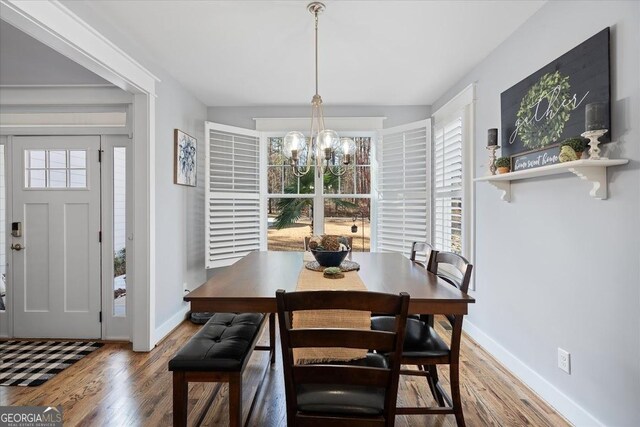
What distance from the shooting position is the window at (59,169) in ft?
10.2

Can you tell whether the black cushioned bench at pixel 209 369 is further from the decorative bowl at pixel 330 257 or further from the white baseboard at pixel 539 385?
the white baseboard at pixel 539 385

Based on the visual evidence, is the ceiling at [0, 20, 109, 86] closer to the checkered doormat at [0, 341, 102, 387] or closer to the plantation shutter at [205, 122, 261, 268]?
the plantation shutter at [205, 122, 261, 268]

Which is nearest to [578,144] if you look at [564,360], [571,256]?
[571,256]

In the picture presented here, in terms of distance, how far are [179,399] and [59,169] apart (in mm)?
2645

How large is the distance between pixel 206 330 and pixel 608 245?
7.15 feet

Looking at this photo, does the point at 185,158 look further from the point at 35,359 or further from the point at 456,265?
the point at 456,265

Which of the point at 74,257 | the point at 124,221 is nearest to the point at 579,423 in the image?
the point at 124,221


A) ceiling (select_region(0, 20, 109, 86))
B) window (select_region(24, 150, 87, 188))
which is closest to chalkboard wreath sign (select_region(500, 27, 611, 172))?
ceiling (select_region(0, 20, 109, 86))

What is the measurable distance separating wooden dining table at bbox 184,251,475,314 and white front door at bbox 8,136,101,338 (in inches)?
68.7

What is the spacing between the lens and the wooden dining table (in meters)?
1.49

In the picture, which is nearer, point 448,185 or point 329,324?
point 329,324

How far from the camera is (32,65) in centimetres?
276

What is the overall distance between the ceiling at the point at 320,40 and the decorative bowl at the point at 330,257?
1.59 m

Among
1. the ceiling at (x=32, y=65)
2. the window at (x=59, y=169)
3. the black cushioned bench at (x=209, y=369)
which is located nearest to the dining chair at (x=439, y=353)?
the black cushioned bench at (x=209, y=369)
